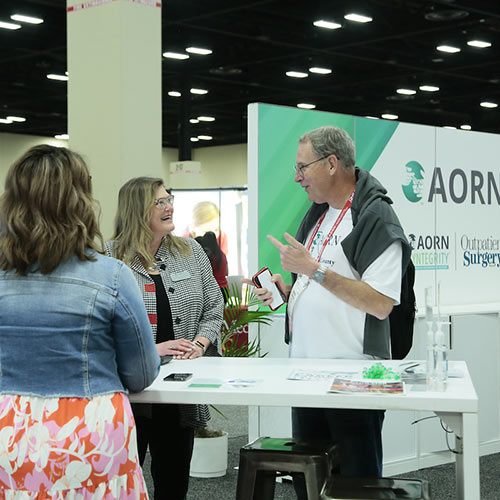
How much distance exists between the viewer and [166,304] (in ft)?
9.66

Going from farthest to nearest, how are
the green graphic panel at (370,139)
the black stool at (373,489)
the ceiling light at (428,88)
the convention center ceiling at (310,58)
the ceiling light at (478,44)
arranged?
the ceiling light at (428,88) → the ceiling light at (478,44) → the convention center ceiling at (310,58) → the green graphic panel at (370,139) → the black stool at (373,489)

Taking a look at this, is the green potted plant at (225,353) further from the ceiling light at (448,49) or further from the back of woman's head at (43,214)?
the ceiling light at (448,49)

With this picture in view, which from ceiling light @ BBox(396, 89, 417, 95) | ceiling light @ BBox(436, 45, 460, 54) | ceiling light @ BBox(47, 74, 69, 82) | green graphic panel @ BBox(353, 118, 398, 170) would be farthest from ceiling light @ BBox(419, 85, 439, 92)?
green graphic panel @ BBox(353, 118, 398, 170)

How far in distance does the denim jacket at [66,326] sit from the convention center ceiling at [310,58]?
6.32m

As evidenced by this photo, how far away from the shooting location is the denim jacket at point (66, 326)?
79.9 inches

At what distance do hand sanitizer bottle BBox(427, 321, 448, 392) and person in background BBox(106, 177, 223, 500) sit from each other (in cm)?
86

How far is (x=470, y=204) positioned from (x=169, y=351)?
2967mm

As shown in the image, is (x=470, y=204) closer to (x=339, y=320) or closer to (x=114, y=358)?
(x=339, y=320)

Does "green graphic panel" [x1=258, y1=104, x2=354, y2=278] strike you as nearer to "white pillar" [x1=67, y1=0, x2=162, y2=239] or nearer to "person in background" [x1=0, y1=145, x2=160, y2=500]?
"white pillar" [x1=67, y1=0, x2=162, y2=239]

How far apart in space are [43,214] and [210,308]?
47.0 inches

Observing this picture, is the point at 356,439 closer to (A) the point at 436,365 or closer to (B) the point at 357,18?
(A) the point at 436,365

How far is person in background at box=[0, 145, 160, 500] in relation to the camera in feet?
6.65

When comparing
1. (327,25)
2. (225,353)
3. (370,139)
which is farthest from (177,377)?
(327,25)

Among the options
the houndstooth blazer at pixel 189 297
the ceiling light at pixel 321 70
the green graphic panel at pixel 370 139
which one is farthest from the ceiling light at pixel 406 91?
the houndstooth blazer at pixel 189 297
